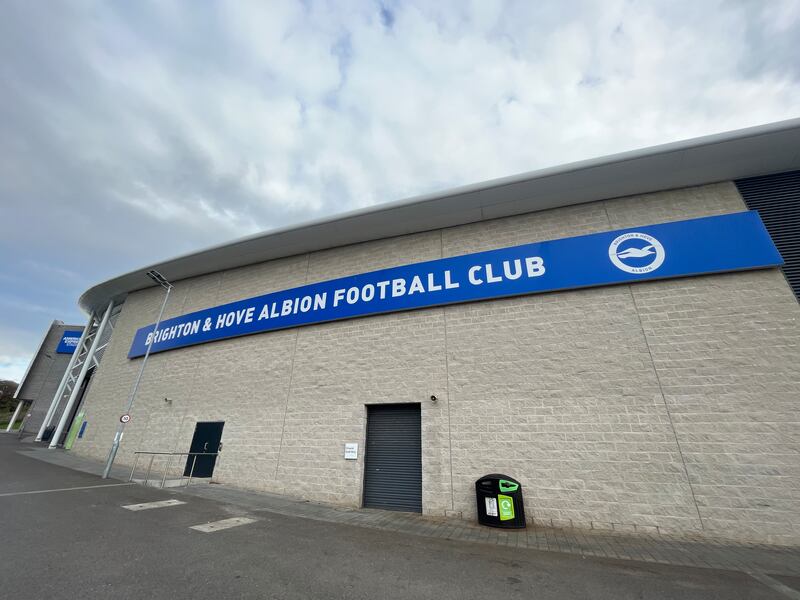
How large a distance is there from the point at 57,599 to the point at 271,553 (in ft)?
7.26

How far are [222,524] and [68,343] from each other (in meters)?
33.0

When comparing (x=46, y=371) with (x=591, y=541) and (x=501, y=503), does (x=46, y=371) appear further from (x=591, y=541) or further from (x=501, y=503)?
(x=591, y=541)

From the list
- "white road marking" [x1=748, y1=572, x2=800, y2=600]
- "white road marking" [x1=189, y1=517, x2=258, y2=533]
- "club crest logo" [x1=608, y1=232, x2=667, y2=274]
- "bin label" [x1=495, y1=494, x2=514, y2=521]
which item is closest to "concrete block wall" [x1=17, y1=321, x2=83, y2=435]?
"white road marking" [x1=189, y1=517, x2=258, y2=533]

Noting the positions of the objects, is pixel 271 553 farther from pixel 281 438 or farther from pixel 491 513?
pixel 281 438

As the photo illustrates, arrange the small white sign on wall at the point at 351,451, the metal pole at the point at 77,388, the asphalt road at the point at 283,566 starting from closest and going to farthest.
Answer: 1. the asphalt road at the point at 283,566
2. the small white sign on wall at the point at 351,451
3. the metal pole at the point at 77,388

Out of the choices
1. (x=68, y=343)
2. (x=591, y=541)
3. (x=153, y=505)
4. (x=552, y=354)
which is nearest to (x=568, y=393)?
(x=552, y=354)

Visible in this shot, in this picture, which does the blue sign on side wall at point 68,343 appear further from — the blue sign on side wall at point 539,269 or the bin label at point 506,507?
the bin label at point 506,507

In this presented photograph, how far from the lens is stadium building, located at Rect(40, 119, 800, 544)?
638 cm

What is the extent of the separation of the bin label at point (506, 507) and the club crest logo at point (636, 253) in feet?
19.6

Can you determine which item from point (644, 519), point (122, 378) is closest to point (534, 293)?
point (644, 519)

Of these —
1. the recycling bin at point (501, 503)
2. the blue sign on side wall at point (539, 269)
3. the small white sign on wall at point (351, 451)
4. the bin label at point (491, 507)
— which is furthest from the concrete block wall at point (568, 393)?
the bin label at point (491, 507)

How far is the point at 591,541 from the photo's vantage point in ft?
18.9

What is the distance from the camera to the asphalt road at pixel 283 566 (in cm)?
350

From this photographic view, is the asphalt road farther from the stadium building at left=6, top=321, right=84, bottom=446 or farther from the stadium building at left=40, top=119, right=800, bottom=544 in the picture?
the stadium building at left=6, top=321, right=84, bottom=446
